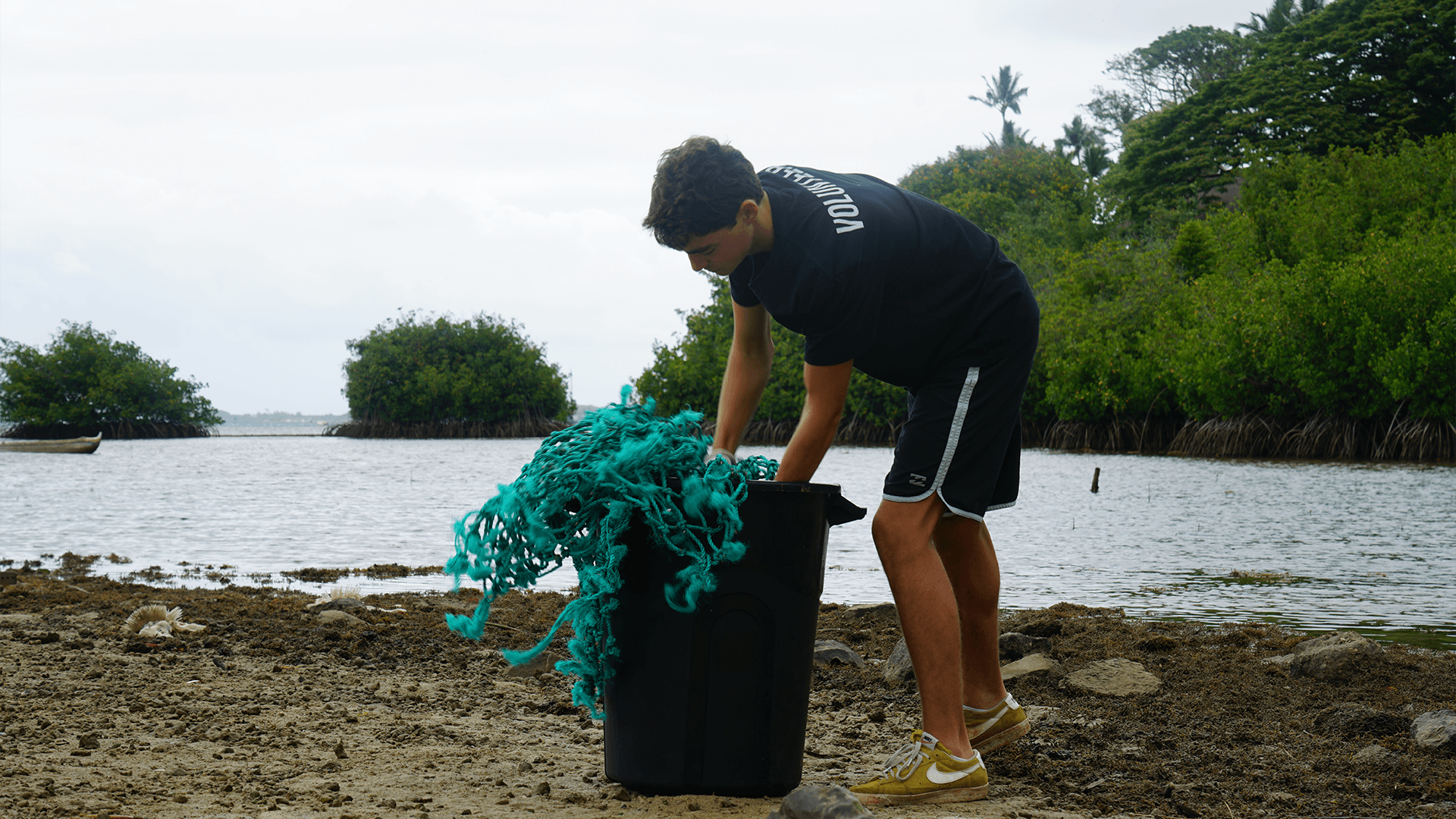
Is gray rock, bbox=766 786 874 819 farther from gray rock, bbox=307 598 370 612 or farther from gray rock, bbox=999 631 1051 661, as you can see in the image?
gray rock, bbox=307 598 370 612

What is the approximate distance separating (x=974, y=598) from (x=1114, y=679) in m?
1.22

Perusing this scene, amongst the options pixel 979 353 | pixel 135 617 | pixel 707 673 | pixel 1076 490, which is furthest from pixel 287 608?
pixel 1076 490

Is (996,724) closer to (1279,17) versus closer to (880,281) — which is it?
(880,281)

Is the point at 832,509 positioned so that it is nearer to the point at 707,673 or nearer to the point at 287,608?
the point at 707,673

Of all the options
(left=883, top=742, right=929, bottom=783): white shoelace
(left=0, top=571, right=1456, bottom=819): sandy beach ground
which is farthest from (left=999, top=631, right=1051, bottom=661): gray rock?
(left=883, top=742, right=929, bottom=783): white shoelace

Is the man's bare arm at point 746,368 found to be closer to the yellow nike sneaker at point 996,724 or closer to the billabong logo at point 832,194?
the billabong logo at point 832,194

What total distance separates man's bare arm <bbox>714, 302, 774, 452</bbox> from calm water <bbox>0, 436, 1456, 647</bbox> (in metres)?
3.79

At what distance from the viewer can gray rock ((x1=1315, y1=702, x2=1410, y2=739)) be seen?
10.4 ft

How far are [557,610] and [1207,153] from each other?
142ft

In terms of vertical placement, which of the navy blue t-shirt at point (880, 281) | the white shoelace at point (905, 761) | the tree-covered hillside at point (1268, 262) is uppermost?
the tree-covered hillside at point (1268, 262)

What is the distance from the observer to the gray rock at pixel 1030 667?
395cm

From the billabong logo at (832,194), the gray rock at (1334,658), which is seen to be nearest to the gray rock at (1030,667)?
the gray rock at (1334,658)

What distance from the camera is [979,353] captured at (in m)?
2.68

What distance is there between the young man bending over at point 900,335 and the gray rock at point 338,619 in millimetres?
2841
